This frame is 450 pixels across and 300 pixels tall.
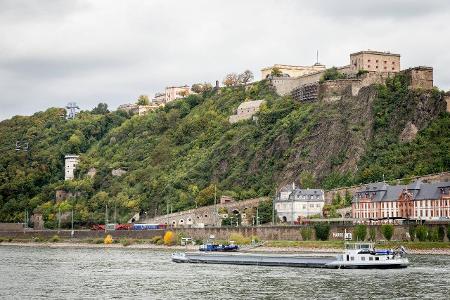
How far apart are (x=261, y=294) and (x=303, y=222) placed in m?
57.1

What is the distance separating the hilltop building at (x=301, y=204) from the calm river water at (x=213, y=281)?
34.8 meters

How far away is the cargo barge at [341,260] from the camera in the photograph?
7856cm

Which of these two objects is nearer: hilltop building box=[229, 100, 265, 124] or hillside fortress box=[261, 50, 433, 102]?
hillside fortress box=[261, 50, 433, 102]

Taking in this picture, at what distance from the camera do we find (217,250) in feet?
343

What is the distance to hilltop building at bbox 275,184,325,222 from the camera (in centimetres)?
12294

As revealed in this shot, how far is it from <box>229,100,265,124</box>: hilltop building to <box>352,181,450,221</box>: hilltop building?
176 ft

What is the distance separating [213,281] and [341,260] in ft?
53.4

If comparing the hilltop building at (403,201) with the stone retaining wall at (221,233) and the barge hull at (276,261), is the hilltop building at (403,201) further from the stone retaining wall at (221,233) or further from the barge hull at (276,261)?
the barge hull at (276,261)

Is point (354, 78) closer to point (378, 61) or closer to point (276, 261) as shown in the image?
point (378, 61)

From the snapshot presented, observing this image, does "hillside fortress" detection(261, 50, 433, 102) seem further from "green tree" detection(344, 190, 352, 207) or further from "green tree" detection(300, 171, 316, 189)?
"green tree" detection(344, 190, 352, 207)

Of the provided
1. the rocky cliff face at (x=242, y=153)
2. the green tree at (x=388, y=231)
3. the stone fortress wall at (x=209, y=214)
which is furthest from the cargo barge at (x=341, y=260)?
the stone fortress wall at (x=209, y=214)

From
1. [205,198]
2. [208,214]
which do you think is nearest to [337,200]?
[208,214]

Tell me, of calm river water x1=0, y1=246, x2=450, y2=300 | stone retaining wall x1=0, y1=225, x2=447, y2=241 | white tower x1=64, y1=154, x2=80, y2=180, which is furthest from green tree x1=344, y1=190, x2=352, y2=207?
white tower x1=64, y1=154, x2=80, y2=180

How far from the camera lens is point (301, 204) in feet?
405
